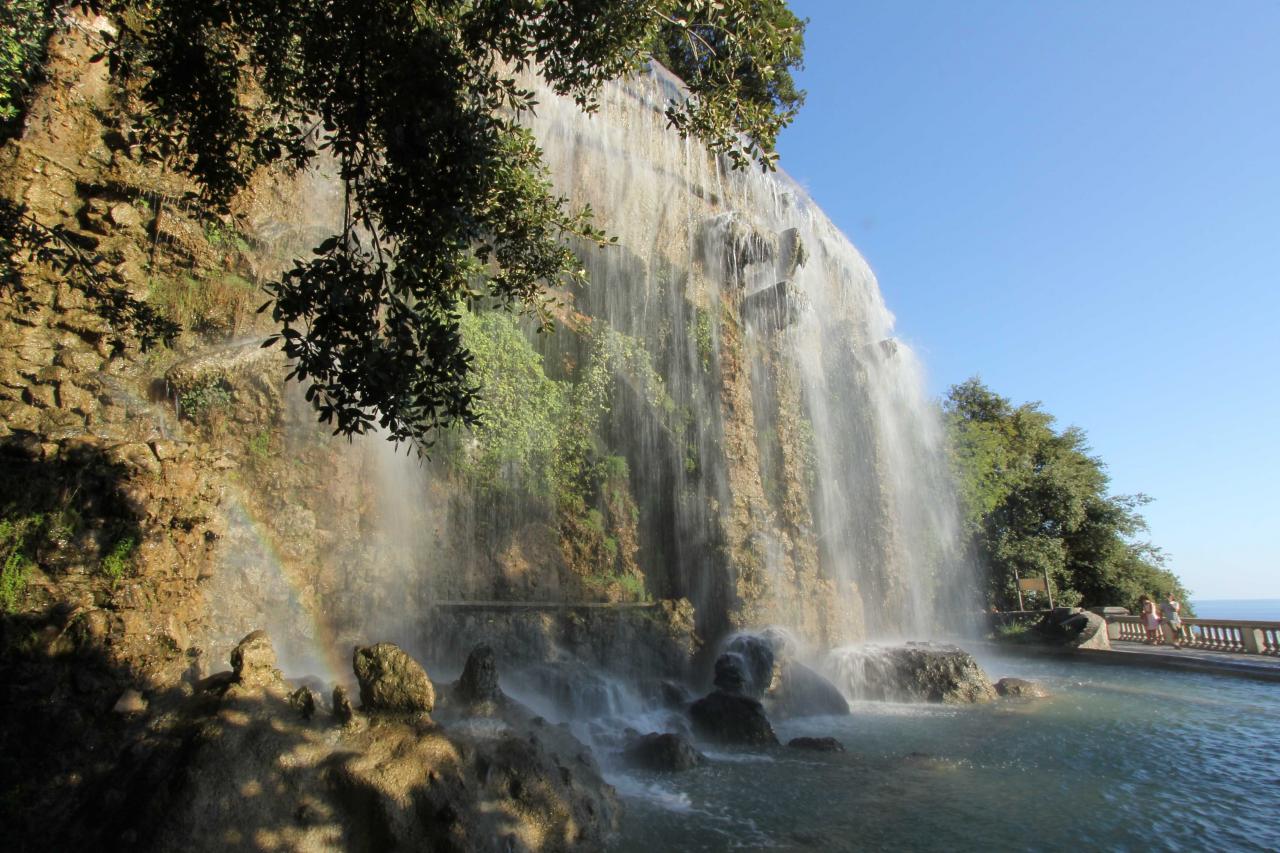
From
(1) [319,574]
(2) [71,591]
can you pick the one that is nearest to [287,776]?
(2) [71,591]

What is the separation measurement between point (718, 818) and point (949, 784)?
352 centimetres

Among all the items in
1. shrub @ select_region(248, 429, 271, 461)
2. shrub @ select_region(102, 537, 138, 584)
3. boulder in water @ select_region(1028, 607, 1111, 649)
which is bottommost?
boulder in water @ select_region(1028, 607, 1111, 649)

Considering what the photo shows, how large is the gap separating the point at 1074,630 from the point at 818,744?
17291 mm

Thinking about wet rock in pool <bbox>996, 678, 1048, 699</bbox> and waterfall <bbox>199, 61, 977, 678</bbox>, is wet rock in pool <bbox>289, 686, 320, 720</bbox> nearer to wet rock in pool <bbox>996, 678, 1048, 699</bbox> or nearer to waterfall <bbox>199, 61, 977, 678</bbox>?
waterfall <bbox>199, 61, 977, 678</bbox>

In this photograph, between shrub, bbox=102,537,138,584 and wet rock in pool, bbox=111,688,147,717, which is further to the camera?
shrub, bbox=102,537,138,584

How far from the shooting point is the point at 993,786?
369 inches

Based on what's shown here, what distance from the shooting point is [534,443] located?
18094mm

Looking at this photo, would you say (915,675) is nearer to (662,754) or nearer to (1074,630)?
(662,754)

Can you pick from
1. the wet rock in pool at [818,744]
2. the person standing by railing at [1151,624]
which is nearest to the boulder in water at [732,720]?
the wet rock in pool at [818,744]

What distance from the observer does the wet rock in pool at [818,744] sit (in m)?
11.3

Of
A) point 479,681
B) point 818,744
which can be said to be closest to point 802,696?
point 818,744

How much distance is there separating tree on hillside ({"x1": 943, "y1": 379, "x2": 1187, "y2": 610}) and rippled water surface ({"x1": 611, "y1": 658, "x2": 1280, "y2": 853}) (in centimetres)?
1812

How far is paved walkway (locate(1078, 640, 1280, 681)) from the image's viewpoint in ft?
55.5

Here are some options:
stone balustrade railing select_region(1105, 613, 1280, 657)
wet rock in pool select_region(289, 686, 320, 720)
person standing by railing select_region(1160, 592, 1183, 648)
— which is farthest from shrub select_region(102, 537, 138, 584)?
person standing by railing select_region(1160, 592, 1183, 648)
